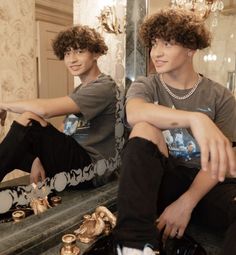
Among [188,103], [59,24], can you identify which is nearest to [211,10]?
[188,103]

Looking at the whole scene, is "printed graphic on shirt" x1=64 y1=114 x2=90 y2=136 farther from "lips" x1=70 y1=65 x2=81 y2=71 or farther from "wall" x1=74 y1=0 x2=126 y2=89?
"wall" x1=74 y1=0 x2=126 y2=89

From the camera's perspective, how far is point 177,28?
110 cm

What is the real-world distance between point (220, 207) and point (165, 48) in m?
0.59

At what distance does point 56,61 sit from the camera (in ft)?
3.60

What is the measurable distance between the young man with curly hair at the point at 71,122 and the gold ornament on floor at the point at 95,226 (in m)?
0.23

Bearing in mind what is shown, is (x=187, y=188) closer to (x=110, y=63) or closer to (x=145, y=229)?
(x=145, y=229)

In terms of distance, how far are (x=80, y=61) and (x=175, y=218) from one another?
0.71 meters

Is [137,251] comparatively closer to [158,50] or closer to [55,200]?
[55,200]

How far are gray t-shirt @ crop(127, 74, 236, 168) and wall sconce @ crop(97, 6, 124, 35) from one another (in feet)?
1.47

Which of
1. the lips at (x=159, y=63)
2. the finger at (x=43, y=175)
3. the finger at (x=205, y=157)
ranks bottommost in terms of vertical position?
the finger at (x=43, y=175)

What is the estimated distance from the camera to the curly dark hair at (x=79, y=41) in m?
1.10

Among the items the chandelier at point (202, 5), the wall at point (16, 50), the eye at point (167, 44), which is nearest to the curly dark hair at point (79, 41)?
the wall at point (16, 50)

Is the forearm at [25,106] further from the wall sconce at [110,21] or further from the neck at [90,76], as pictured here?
the wall sconce at [110,21]

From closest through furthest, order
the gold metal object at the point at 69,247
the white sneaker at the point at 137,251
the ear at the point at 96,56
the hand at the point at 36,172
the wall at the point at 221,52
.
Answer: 1. the white sneaker at the point at 137,251
2. the gold metal object at the point at 69,247
3. the hand at the point at 36,172
4. the ear at the point at 96,56
5. the wall at the point at 221,52
